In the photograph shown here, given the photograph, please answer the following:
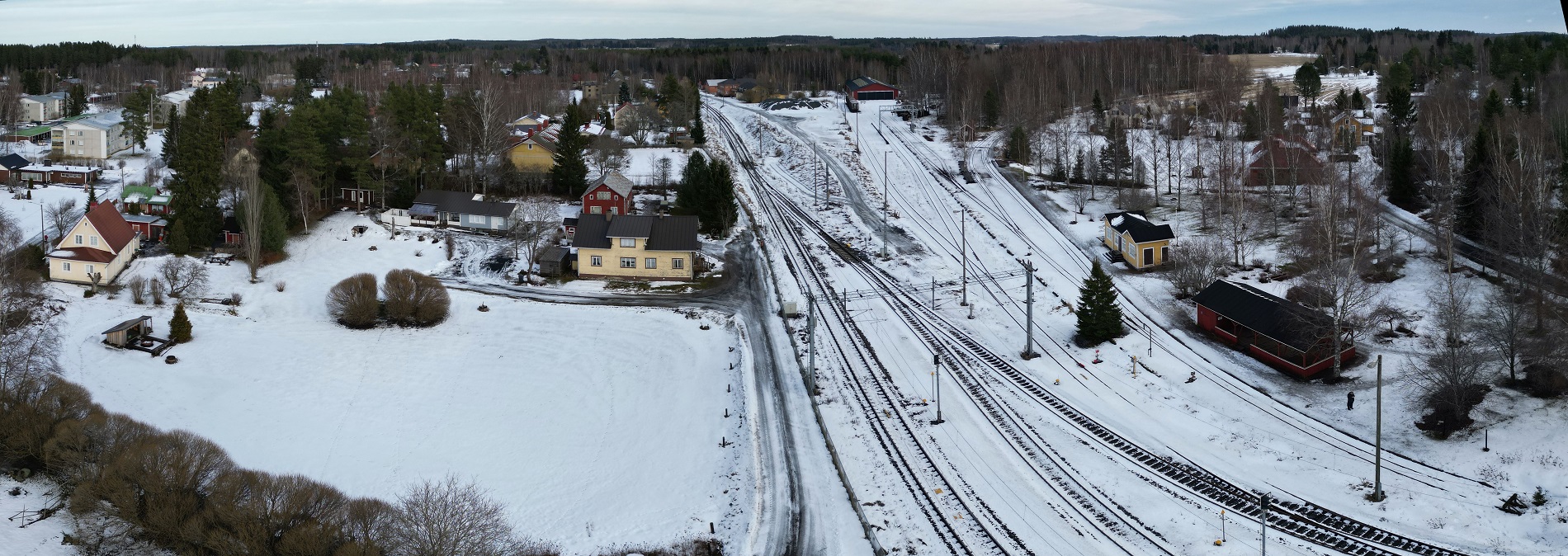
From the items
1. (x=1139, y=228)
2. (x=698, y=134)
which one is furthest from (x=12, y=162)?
(x=1139, y=228)

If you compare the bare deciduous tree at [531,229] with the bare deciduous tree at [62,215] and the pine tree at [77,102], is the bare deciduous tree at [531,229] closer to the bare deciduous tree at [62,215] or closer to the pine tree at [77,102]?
the bare deciduous tree at [62,215]

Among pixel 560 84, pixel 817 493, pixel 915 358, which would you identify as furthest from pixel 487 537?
pixel 560 84

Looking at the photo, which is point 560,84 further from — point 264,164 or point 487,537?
point 487,537

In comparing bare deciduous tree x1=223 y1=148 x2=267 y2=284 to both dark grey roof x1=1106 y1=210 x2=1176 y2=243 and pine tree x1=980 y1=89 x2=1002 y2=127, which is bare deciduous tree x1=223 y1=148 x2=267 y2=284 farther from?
pine tree x1=980 y1=89 x2=1002 y2=127

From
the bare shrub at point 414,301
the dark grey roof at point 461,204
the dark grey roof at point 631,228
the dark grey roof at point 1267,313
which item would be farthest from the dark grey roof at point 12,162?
the dark grey roof at point 1267,313

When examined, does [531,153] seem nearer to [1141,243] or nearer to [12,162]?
[12,162]

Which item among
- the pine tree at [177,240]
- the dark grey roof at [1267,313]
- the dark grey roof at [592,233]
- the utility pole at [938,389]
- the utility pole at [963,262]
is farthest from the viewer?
the pine tree at [177,240]
